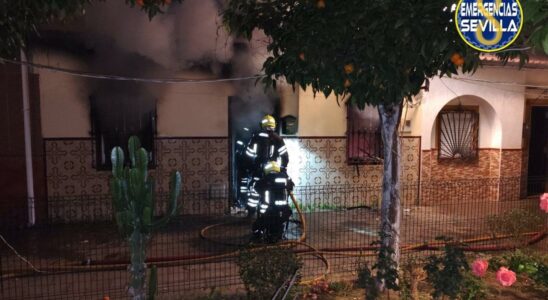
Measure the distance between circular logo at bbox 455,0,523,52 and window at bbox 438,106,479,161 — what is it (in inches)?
342

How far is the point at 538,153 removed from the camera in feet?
42.4

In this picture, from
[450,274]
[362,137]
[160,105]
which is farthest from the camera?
[362,137]

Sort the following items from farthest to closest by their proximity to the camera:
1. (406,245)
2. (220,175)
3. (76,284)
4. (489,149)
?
(489,149), (220,175), (406,245), (76,284)

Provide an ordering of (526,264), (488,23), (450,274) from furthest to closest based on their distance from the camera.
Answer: (526,264)
(450,274)
(488,23)

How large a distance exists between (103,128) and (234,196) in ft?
11.6

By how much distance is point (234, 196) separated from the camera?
10438 millimetres

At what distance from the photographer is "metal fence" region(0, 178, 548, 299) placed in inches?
234

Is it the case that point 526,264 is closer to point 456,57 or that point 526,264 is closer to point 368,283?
point 368,283

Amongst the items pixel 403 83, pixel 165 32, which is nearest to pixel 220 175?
pixel 165 32

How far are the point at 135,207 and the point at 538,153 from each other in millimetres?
13249

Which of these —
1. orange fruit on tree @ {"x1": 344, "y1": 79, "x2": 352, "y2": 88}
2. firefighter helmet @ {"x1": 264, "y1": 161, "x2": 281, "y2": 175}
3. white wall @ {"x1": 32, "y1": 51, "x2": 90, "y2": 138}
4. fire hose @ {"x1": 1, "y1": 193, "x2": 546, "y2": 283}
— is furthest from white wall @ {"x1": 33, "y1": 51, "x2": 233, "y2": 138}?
orange fruit on tree @ {"x1": 344, "y1": 79, "x2": 352, "y2": 88}

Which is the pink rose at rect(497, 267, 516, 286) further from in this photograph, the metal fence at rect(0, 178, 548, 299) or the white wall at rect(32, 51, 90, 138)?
the white wall at rect(32, 51, 90, 138)

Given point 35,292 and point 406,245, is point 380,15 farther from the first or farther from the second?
point 35,292

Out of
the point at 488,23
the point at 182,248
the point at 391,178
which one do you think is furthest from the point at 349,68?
the point at 182,248
